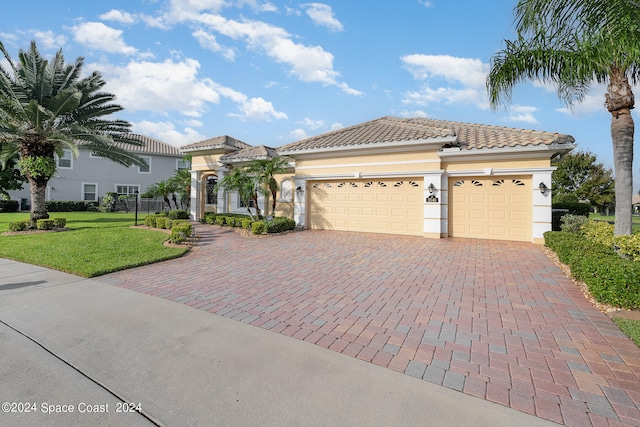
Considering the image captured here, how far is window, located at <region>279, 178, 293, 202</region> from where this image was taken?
15600 mm

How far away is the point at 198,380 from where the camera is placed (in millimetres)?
2906

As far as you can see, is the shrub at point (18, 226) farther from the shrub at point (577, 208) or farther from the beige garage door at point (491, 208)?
the shrub at point (577, 208)

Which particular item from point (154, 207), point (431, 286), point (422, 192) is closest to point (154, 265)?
point (431, 286)

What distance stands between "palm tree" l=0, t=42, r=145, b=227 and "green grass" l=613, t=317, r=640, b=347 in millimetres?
16367

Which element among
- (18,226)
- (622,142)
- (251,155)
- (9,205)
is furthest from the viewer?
(9,205)

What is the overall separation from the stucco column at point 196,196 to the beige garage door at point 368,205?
772 centimetres

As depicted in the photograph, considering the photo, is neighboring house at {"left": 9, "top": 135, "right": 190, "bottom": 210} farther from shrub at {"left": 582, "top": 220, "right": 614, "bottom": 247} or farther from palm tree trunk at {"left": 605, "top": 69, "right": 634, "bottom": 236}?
palm tree trunk at {"left": 605, "top": 69, "right": 634, "bottom": 236}

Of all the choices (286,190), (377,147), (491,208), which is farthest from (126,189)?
(491,208)

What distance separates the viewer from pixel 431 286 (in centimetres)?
588

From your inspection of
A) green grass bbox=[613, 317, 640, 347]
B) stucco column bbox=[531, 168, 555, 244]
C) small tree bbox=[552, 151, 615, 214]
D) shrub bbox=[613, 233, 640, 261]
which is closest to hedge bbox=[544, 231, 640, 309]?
green grass bbox=[613, 317, 640, 347]

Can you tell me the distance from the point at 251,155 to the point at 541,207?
1326 centimetres

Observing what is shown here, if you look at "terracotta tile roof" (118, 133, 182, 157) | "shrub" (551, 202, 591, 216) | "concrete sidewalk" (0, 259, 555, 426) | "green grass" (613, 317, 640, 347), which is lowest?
"concrete sidewalk" (0, 259, 555, 426)

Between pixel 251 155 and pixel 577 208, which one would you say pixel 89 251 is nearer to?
pixel 251 155

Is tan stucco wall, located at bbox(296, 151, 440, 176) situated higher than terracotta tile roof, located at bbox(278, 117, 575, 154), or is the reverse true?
terracotta tile roof, located at bbox(278, 117, 575, 154)
